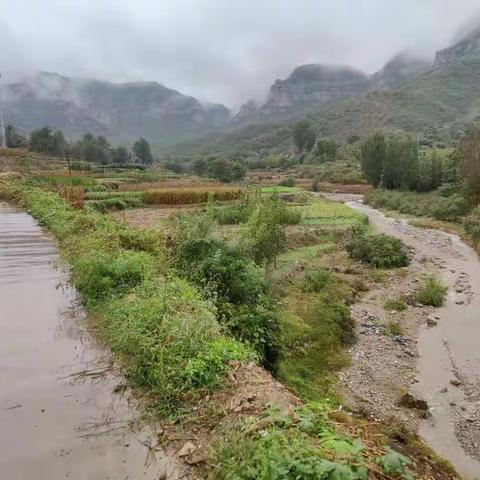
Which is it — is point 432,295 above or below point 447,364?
above

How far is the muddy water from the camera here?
6516 millimetres

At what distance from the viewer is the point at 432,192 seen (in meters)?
55.7

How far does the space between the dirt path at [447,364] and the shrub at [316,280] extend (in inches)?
65.0

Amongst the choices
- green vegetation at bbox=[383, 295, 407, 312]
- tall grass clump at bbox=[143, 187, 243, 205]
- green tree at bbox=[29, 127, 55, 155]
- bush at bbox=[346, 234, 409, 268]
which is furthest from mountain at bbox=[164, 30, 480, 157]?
green vegetation at bbox=[383, 295, 407, 312]

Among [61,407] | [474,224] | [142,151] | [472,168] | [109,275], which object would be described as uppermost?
[472,168]

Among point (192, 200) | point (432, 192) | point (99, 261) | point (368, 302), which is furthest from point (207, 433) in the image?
point (432, 192)

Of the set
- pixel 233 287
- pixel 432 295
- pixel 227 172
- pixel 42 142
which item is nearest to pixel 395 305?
pixel 432 295

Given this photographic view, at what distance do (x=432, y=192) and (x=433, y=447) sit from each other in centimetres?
4904

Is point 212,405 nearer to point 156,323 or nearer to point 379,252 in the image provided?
point 156,323

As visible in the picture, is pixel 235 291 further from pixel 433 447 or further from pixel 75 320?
pixel 433 447

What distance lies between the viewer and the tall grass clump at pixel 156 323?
309 inches

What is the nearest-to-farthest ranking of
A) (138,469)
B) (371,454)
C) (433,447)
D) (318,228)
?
1. (371,454)
2. (138,469)
3. (433,447)
4. (318,228)

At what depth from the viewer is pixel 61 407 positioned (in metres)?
→ 7.96

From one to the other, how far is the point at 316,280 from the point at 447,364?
6.51 metres
